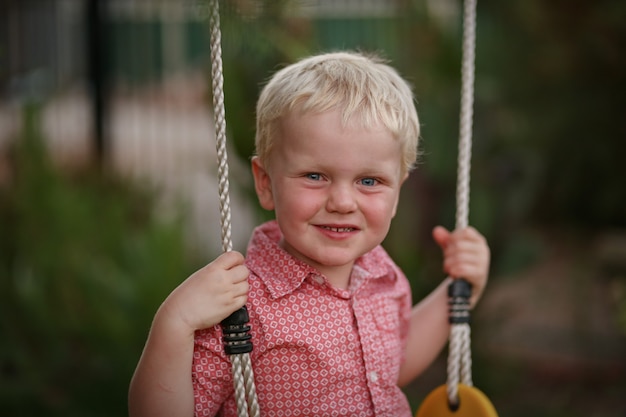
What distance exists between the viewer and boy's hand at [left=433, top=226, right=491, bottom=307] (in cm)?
194

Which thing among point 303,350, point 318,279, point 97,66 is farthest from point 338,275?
point 97,66

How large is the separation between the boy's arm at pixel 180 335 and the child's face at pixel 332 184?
158 mm

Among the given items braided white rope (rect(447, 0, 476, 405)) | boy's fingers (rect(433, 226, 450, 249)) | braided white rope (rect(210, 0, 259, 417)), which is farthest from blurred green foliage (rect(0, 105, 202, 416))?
braided white rope (rect(210, 0, 259, 417))

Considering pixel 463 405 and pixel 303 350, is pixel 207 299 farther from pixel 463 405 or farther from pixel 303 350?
pixel 463 405

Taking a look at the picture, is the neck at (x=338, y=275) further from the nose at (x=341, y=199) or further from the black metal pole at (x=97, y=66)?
the black metal pole at (x=97, y=66)

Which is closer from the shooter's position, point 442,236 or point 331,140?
point 331,140

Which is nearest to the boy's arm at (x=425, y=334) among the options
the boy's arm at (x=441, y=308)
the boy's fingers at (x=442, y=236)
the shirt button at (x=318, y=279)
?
the boy's arm at (x=441, y=308)

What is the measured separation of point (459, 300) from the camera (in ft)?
6.23

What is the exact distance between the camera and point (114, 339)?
3.30 metres

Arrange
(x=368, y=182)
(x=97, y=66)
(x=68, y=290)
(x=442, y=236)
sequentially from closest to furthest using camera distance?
(x=368, y=182) → (x=442, y=236) → (x=68, y=290) → (x=97, y=66)

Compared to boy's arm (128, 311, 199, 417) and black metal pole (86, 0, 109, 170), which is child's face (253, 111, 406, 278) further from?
black metal pole (86, 0, 109, 170)

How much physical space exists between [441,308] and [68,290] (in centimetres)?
214

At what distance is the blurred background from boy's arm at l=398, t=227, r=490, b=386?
2.36ft

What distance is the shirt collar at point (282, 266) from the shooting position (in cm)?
159
